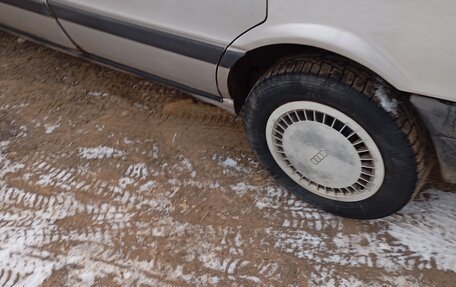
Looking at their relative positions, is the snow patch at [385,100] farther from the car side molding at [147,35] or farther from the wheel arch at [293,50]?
the car side molding at [147,35]

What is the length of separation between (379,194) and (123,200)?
118 cm

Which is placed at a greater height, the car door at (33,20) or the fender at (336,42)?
the fender at (336,42)

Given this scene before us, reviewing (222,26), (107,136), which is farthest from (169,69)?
(107,136)

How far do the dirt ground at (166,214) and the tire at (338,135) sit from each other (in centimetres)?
19

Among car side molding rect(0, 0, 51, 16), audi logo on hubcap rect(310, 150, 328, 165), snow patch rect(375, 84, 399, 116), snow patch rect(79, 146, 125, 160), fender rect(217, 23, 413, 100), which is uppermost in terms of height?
fender rect(217, 23, 413, 100)

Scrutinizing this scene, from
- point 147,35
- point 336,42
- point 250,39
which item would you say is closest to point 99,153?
point 147,35

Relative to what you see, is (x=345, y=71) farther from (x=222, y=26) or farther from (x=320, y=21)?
(x=222, y=26)

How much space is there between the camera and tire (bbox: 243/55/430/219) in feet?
5.54

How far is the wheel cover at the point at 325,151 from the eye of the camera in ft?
5.94

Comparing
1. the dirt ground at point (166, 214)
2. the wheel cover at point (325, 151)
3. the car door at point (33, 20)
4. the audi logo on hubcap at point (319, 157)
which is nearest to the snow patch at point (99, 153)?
the dirt ground at point (166, 214)

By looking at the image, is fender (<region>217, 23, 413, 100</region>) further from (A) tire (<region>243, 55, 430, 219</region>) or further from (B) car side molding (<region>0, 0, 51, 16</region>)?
(B) car side molding (<region>0, 0, 51, 16</region>)

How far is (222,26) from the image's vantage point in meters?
1.85

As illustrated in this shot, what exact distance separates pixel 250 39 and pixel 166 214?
93 cm

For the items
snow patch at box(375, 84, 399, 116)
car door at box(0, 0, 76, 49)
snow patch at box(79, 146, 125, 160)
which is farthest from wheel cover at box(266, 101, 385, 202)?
car door at box(0, 0, 76, 49)
